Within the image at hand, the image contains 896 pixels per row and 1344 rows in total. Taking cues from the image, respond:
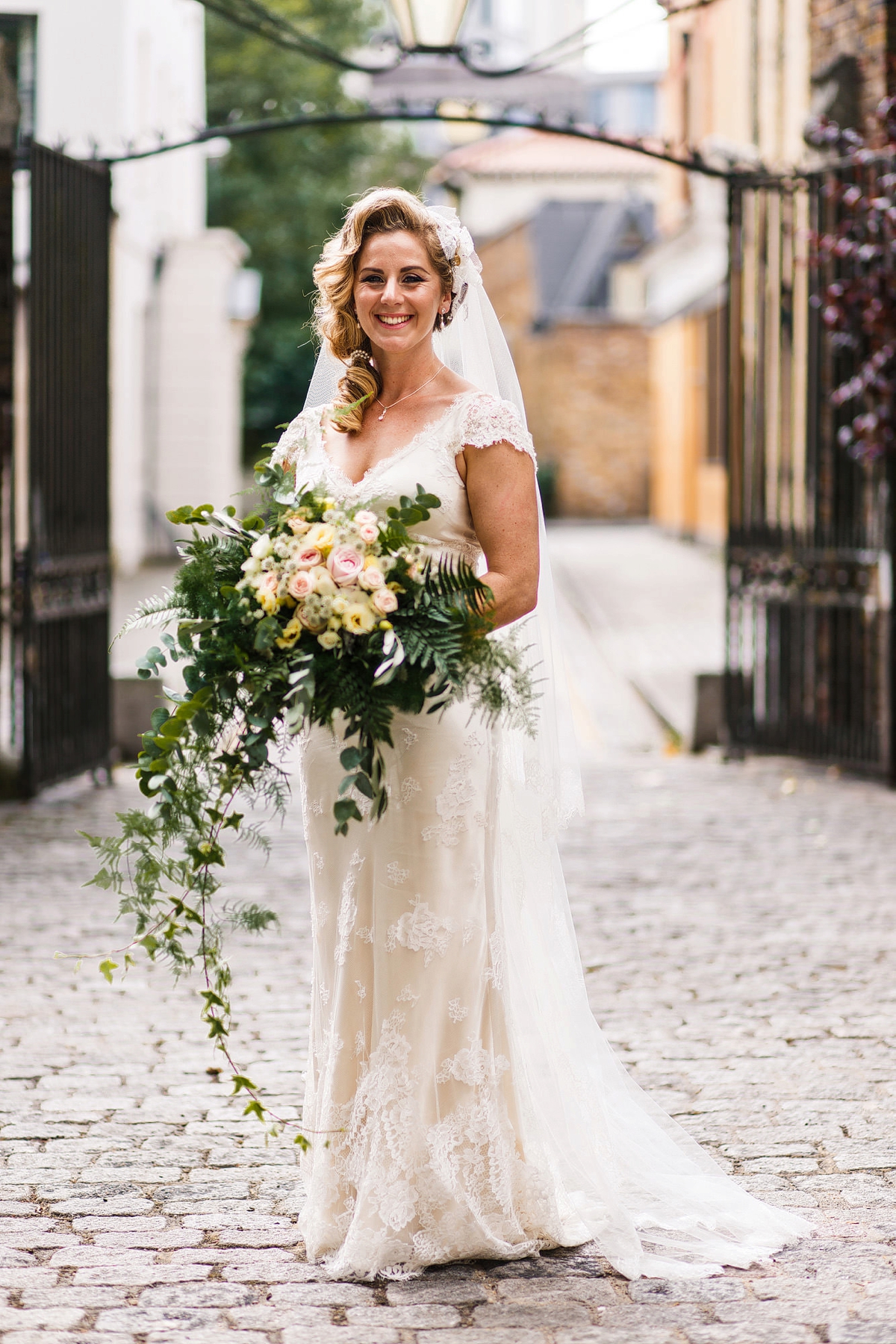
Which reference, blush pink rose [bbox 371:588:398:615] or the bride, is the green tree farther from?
blush pink rose [bbox 371:588:398:615]

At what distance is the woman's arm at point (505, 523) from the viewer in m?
3.75

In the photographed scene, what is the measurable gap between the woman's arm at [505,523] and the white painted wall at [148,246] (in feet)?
57.2

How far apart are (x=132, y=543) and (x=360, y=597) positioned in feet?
69.3

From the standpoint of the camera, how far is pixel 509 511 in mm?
3771

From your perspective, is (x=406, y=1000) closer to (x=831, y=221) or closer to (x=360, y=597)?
(x=360, y=597)

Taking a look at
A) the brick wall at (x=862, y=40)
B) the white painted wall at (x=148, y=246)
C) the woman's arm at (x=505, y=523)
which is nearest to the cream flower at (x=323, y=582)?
the woman's arm at (x=505, y=523)

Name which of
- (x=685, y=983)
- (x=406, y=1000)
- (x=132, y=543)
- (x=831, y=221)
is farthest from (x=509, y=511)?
(x=132, y=543)

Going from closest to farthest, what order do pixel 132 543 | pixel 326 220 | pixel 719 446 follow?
pixel 132 543 < pixel 719 446 < pixel 326 220

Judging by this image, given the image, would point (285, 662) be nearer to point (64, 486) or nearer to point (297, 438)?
point (297, 438)

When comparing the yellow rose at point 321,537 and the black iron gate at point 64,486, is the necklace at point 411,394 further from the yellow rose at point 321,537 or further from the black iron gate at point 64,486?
the black iron gate at point 64,486

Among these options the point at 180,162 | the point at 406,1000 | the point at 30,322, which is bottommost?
the point at 406,1000

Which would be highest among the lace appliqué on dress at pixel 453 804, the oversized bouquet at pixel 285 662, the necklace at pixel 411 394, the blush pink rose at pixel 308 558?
the necklace at pixel 411 394

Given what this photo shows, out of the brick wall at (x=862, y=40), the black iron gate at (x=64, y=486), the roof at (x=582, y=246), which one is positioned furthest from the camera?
the roof at (x=582, y=246)

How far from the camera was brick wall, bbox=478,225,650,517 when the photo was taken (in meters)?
45.9
